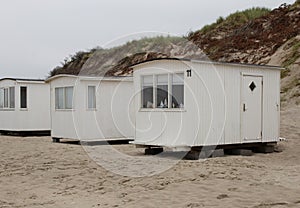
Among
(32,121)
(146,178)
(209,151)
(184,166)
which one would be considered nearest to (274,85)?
(209,151)

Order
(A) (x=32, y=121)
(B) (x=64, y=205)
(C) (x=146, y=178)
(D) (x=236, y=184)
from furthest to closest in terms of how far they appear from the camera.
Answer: (A) (x=32, y=121) < (C) (x=146, y=178) < (D) (x=236, y=184) < (B) (x=64, y=205)

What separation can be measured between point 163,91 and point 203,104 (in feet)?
3.64

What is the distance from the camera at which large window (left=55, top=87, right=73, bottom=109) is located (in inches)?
723

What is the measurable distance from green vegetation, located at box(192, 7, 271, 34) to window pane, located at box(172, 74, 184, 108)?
24889 millimetres

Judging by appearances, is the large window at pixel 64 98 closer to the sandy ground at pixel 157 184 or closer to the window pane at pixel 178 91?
the sandy ground at pixel 157 184

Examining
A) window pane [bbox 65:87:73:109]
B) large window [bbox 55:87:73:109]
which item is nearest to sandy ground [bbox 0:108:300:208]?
window pane [bbox 65:87:73:109]

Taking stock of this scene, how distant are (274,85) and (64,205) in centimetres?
827

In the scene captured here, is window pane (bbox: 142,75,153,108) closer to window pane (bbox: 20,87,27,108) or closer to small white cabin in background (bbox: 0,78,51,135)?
small white cabin in background (bbox: 0,78,51,135)

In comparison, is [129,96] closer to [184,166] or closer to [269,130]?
[269,130]

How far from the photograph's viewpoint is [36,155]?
46.6ft

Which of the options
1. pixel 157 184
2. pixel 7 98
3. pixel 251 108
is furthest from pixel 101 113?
pixel 157 184

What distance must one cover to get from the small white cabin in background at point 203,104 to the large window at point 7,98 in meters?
10.3

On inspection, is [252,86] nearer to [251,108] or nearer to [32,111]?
[251,108]

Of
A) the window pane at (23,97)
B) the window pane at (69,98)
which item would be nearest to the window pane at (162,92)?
the window pane at (69,98)
